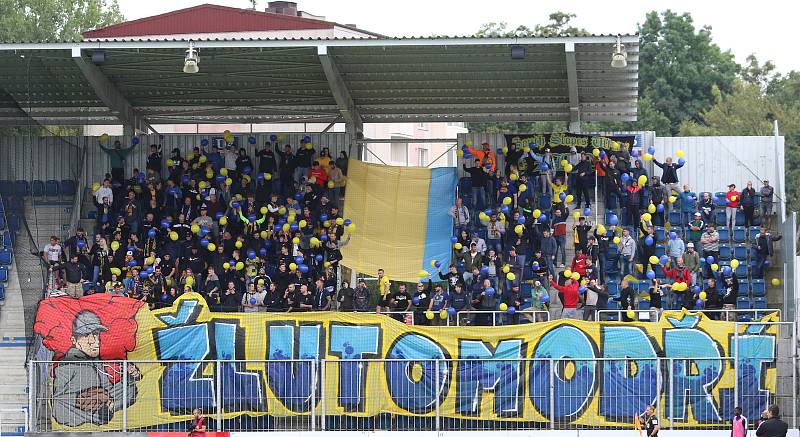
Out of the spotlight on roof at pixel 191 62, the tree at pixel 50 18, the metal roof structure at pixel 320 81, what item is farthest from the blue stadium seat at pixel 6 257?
the tree at pixel 50 18

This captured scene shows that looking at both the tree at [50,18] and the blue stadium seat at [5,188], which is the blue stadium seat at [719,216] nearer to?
the blue stadium seat at [5,188]

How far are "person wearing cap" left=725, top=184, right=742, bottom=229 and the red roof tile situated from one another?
2550 centimetres

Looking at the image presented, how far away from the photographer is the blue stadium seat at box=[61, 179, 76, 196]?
33906mm

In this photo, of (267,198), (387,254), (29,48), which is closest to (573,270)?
(387,254)

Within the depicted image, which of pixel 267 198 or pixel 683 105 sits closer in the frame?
pixel 267 198

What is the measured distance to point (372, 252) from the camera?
32.5 m

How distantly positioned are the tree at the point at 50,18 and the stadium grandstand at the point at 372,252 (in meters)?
39.7

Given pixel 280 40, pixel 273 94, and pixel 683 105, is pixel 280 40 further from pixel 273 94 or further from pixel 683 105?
pixel 683 105

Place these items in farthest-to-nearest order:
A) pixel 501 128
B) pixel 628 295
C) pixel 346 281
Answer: pixel 501 128
pixel 346 281
pixel 628 295

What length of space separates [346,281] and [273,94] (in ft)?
17.2

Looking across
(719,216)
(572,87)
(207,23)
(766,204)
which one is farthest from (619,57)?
(207,23)

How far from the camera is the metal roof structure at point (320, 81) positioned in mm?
30047

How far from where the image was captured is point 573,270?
30094mm

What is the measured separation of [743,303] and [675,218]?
2614 mm
